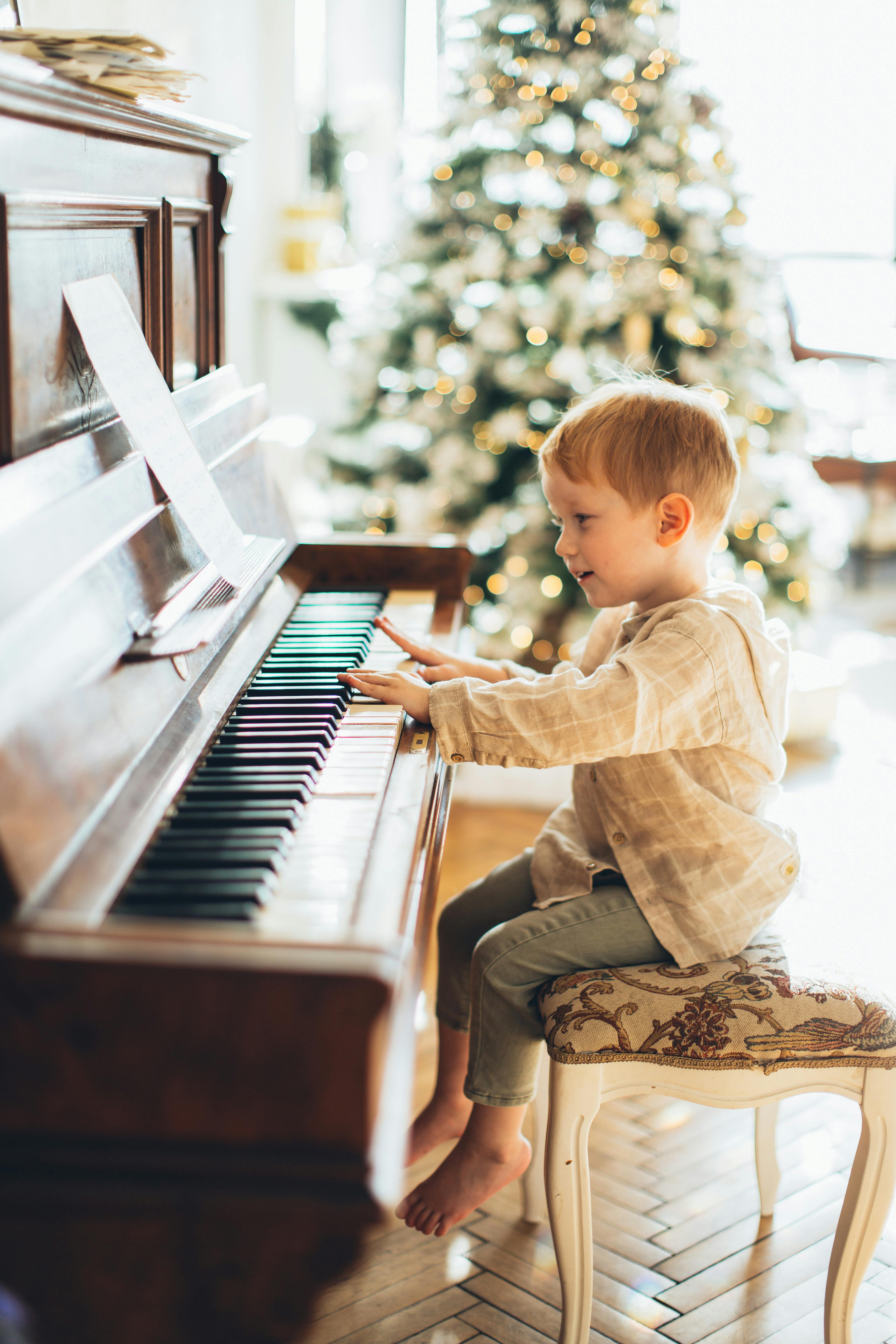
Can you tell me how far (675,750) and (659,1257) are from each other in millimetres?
771

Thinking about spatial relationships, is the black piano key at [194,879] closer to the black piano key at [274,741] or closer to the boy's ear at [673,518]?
the black piano key at [274,741]

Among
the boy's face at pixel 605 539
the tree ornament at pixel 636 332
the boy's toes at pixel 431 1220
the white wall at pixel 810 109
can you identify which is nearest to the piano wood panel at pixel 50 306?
the boy's face at pixel 605 539

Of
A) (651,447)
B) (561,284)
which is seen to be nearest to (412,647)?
(651,447)

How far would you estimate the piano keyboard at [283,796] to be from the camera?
881mm

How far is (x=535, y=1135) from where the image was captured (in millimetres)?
1673

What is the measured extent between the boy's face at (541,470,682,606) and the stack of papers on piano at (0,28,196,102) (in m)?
0.64

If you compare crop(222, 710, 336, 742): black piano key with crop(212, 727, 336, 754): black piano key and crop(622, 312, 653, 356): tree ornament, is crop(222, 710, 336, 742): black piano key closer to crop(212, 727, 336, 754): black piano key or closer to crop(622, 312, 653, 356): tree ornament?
crop(212, 727, 336, 754): black piano key

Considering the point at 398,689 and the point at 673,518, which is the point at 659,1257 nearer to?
the point at 398,689

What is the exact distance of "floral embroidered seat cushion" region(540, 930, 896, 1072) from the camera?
1252 millimetres

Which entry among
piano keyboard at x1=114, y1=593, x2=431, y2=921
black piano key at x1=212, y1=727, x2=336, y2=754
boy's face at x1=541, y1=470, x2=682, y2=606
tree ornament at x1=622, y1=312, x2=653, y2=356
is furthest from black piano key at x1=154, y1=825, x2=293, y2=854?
tree ornament at x1=622, y1=312, x2=653, y2=356

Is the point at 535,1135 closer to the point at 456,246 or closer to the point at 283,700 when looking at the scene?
the point at 283,700

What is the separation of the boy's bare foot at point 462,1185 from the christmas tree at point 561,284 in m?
1.89

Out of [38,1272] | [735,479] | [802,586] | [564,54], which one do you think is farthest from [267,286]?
[38,1272]

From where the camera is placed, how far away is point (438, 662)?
4.98 ft
